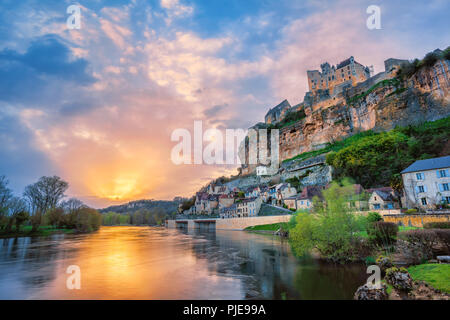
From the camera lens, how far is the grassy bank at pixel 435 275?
792 centimetres

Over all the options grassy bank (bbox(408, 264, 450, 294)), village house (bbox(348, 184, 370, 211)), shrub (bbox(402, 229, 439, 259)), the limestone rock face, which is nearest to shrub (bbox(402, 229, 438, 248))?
shrub (bbox(402, 229, 439, 259))

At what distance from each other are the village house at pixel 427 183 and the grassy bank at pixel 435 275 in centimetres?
1878

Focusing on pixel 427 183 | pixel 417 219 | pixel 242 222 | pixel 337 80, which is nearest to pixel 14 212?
pixel 242 222

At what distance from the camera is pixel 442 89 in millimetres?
38625

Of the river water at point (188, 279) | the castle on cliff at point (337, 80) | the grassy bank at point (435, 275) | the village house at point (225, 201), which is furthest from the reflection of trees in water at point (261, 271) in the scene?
the castle on cliff at point (337, 80)

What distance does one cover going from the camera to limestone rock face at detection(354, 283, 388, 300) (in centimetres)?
803

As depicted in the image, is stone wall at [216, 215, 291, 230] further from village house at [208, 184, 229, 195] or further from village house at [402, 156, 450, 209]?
village house at [208, 184, 229, 195]

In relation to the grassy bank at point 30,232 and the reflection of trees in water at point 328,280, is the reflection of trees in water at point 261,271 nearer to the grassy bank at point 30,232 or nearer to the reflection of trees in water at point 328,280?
the reflection of trees in water at point 328,280

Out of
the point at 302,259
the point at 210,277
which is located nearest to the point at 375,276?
the point at 302,259

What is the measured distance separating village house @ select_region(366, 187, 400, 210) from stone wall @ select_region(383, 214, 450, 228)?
11582 mm

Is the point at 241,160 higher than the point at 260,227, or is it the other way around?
the point at 241,160
